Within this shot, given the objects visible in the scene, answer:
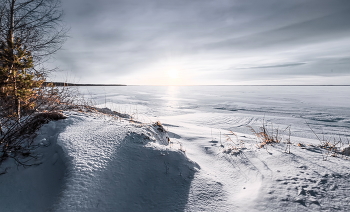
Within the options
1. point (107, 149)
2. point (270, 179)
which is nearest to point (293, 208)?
point (270, 179)

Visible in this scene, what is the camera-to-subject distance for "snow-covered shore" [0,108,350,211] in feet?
6.05

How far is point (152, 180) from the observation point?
2.28 m

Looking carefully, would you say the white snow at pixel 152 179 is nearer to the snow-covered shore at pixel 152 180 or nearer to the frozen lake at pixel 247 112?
the snow-covered shore at pixel 152 180

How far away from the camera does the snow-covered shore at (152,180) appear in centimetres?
184

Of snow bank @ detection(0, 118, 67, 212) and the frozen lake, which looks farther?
the frozen lake

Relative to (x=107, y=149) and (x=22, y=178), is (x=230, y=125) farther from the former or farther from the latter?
(x=22, y=178)

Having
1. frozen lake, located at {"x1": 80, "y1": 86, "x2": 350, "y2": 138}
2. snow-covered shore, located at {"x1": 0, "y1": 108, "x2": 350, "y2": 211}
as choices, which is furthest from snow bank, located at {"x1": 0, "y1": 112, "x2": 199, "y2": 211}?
frozen lake, located at {"x1": 80, "y1": 86, "x2": 350, "y2": 138}

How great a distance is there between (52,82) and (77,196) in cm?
597

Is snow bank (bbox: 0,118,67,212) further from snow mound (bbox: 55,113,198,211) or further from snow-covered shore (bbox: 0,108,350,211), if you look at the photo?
snow mound (bbox: 55,113,198,211)

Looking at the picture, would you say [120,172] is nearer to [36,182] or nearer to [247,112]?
[36,182]

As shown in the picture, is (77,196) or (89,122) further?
(89,122)

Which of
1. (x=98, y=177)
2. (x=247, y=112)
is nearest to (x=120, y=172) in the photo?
(x=98, y=177)

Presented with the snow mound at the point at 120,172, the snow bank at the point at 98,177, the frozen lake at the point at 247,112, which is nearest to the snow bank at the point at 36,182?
the snow bank at the point at 98,177

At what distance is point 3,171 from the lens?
2.26 metres
